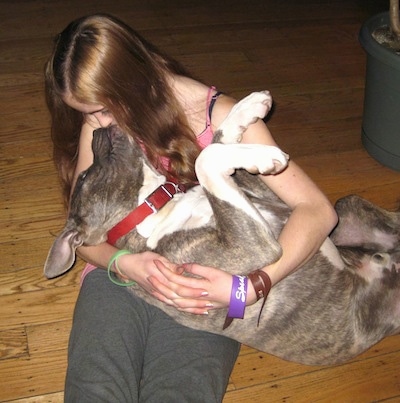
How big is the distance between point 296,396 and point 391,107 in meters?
1.65

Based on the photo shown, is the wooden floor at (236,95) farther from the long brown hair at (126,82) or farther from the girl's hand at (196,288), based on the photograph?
the long brown hair at (126,82)

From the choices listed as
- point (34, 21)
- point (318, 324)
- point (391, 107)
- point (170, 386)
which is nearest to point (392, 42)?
point (391, 107)

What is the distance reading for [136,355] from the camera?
231 cm

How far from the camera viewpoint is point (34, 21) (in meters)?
5.11

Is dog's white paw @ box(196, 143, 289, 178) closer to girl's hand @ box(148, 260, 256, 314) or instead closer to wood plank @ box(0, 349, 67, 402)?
girl's hand @ box(148, 260, 256, 314)

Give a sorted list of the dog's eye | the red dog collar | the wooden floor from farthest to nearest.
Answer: the wooden floor, the dog's eye, the red dog collar

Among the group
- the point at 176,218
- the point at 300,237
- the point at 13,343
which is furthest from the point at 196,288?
the point at 13,343

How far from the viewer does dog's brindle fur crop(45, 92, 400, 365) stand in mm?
Answer: 2139

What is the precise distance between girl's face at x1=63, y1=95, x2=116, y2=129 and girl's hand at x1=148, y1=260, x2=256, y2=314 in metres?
0.60

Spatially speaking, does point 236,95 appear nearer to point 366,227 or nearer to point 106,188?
point 366,227

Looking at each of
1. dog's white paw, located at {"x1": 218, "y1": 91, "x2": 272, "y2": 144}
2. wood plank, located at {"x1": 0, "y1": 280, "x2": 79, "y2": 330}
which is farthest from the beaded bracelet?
wood plank, located at {"x1": 0, "y1": 280, "x2": 79, "y2": 330}

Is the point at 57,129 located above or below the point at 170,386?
above

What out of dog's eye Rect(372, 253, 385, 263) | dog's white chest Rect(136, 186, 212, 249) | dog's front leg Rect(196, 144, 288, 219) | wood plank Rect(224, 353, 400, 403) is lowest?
wood plank Rect(224, 353, 400, 403)

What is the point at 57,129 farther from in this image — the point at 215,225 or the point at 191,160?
the point at 215,225
